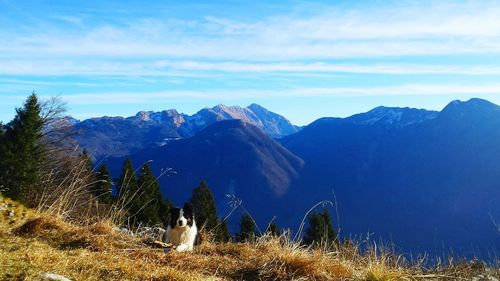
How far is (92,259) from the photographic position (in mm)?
5133

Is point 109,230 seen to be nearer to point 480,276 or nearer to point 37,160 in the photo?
point 480,276

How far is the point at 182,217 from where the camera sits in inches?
340

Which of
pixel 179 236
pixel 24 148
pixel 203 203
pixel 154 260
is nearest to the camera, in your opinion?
pixel 154 260

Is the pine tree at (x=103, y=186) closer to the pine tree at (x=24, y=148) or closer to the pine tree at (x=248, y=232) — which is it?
the pine tree at (x=248, y=232)

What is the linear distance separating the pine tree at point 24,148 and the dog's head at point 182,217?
28710mm

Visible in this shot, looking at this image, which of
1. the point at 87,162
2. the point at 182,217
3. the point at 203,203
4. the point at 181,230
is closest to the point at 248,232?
the point at 87,162

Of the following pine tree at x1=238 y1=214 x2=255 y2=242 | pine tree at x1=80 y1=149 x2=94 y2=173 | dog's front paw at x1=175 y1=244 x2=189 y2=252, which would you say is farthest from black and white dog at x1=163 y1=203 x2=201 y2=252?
pine tree at x1=80 y1=149 x2=94 y2=173

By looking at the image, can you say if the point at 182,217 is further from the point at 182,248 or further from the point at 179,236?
the point at 182,248

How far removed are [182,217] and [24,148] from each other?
110 feet

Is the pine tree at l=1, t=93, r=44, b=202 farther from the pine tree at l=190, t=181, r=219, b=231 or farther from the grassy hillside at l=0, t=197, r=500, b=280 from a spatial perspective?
the grassy hillside at l=0, t=197, r=500, b=280

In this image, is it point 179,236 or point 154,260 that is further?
point 179,236

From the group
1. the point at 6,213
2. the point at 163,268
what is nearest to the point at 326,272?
the point at 163,268

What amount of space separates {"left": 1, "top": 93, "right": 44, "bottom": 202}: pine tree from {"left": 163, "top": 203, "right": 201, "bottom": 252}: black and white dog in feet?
94.8

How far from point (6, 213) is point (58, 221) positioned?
2.64 feet
